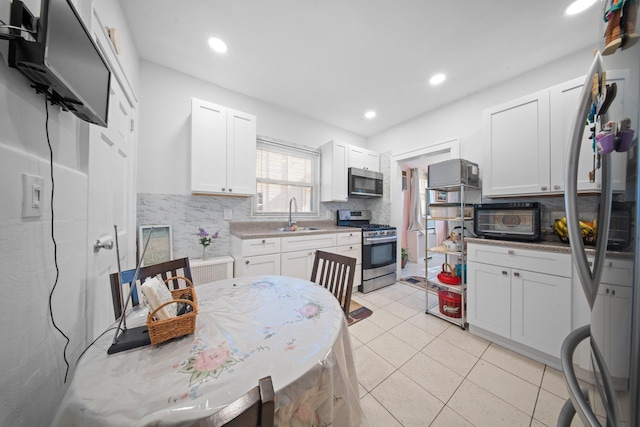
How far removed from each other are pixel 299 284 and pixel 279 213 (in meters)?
1.90

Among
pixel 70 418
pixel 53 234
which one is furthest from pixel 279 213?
pixel 70 418

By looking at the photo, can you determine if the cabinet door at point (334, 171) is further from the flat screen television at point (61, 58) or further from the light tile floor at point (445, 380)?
the flat screen television at point (61, 58)

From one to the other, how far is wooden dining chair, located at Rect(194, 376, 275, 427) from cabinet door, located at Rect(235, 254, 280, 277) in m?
2.02

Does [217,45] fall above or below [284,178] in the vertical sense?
above

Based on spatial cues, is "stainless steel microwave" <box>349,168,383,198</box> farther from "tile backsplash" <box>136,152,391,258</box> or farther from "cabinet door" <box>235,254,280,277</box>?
"cabinet door" <box>235,254,280,277</box>

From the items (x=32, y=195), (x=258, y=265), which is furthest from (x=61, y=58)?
(x=258, y=265)

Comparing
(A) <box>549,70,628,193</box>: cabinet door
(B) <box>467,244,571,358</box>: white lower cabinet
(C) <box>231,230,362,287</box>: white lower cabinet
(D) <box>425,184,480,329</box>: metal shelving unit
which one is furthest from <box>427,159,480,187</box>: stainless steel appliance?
(C) <box>231,230,362,287</box>: white lower cabinet

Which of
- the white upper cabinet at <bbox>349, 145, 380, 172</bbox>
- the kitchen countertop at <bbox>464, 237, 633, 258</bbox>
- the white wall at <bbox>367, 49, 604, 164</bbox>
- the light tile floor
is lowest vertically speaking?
the light tile floor

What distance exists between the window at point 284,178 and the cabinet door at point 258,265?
31.3 inches

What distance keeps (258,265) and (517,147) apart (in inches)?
114

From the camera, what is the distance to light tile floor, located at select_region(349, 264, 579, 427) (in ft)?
4.06

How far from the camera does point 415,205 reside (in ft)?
16.2

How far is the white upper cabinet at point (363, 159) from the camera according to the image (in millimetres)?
3438

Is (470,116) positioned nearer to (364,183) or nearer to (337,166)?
(364,183)
